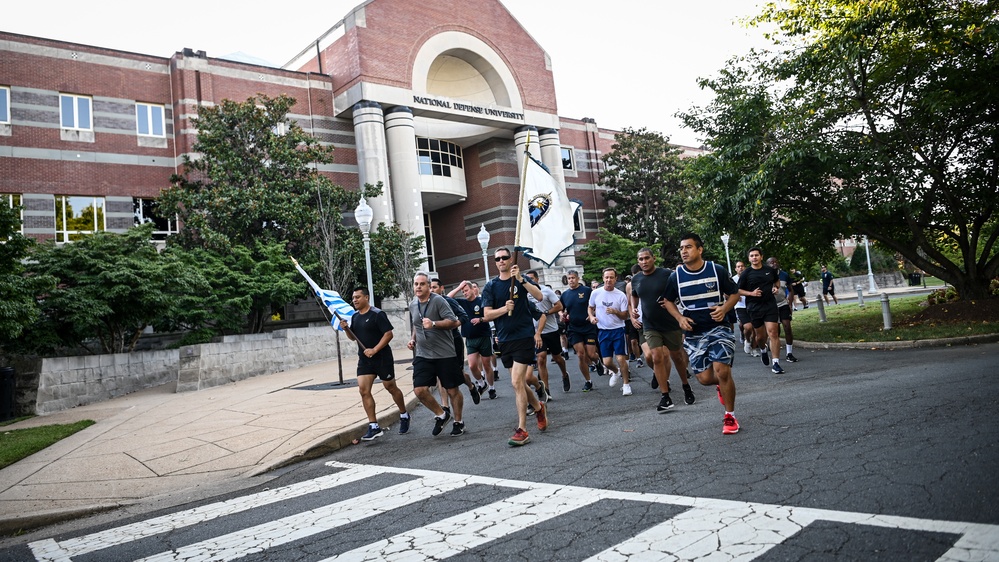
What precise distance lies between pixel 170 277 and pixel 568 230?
11698 mm

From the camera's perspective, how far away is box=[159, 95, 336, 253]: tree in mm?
22266

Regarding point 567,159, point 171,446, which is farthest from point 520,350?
point 567,159

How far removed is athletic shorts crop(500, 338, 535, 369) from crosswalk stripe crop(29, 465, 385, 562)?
75.7 inches

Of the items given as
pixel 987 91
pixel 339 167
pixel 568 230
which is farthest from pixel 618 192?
pixel 568 230

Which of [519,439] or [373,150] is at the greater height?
[373,150]

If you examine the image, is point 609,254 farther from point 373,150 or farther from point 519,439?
point 519,439

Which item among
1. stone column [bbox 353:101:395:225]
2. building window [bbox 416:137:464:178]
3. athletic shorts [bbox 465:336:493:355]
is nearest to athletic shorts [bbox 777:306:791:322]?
athletic shorts [bbox 465:336:493:355]

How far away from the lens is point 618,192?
4147cm

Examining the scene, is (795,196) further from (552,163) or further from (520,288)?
(552,163)

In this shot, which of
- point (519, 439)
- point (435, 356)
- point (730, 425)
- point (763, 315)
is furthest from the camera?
point (763, 315)

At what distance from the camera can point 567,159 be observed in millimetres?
41812

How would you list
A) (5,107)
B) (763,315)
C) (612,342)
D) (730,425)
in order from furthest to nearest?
1. (5,107)
2. (763,315)
3. (612,342)
4. (730,425)

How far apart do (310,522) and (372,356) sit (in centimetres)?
369

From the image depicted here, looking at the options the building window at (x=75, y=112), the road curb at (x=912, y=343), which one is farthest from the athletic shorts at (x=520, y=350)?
the building window at (x=75, y=112)
